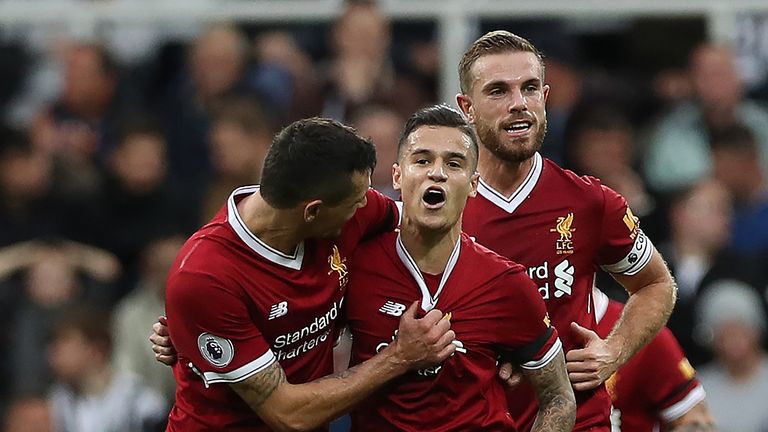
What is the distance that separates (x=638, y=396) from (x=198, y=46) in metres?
4.32

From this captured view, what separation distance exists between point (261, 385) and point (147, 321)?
414 cm

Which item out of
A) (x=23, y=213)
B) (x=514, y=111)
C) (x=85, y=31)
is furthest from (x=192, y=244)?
(x=85, y=31)

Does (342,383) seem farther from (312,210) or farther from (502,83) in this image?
(502,83)

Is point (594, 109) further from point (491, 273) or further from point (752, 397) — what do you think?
point (491, 273)

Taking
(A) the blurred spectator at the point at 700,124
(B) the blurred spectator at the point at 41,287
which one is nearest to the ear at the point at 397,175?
(A) the blurred spectator at the point at 700,124

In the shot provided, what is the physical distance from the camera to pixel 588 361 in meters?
5.92

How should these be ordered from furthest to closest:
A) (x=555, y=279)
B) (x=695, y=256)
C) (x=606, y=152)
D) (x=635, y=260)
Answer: (x=606, y=152)
(x=695, y=256)
(x=635, y=260)
(x=555, y=279)

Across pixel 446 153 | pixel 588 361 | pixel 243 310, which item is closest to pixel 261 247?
pixel 243 310

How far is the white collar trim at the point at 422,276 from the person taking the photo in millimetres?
5590

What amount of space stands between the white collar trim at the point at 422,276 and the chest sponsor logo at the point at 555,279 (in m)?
0.41

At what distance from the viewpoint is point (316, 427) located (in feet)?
18.4

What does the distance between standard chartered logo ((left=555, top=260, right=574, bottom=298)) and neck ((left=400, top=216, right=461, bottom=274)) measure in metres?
0.50

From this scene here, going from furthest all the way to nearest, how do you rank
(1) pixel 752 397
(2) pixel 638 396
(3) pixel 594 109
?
1. (3) pixel 594 109
2. (1) pixel 752 397
3. (2) pixel 638 396

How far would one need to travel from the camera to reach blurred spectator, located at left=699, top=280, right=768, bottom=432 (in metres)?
8.88
